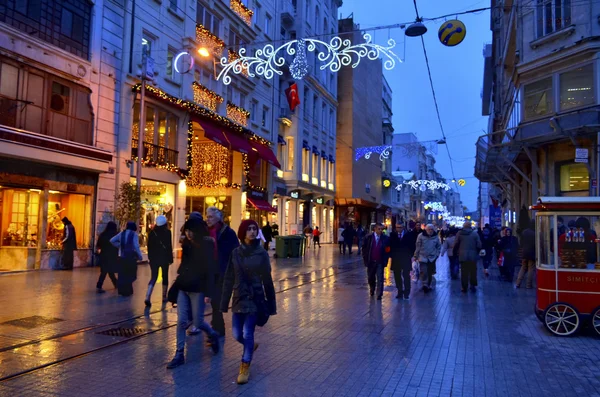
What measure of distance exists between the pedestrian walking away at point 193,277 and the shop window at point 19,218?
11.8m

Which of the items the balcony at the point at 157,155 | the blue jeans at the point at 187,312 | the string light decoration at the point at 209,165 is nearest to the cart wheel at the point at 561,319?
the blue jeans at the point at 187,312

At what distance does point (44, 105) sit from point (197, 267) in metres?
12.1

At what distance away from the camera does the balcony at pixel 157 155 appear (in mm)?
19422

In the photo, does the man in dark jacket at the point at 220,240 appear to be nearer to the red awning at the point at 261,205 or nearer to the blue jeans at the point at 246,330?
the blue jeans at the point at 246,330

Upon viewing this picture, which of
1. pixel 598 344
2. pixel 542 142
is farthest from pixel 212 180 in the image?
pixel 598 344

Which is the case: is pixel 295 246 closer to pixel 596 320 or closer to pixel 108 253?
pixel 108 253

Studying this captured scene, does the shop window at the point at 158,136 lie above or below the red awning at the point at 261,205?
above

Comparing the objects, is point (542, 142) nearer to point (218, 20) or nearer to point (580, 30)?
point (580, 30)

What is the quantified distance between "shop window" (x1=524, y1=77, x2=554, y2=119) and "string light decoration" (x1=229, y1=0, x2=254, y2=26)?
15515 mm

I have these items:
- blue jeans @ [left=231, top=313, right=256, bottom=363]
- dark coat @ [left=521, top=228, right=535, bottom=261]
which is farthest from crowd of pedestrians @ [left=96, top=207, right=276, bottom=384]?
dark coat @ [left=521, top=228, right=535, bottom=261]

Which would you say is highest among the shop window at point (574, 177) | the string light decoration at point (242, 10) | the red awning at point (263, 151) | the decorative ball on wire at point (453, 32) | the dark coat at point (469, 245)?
the string light decoration at point (242, 10)

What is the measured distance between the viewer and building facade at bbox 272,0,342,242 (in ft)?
112

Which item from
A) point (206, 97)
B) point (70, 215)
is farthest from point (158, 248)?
point (206, 97)

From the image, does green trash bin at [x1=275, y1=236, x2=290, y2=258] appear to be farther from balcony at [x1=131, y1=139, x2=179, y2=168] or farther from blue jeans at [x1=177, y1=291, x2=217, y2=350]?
blue jeans at [x1=177, y1=291, x2=217, y2=350]
